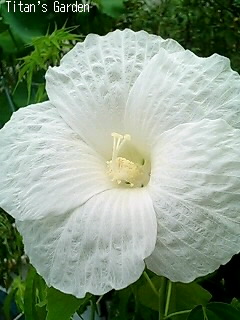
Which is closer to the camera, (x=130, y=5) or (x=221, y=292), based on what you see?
(x=221, y=292)

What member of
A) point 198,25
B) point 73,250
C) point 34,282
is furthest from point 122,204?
point 198,25

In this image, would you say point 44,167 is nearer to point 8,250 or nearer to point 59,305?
point 59,305

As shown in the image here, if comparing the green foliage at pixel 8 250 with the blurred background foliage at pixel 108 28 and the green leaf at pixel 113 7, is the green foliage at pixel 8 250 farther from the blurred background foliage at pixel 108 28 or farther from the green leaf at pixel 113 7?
the green leaf at pixel 113 7

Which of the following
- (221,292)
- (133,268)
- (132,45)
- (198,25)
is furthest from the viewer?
(198,25)

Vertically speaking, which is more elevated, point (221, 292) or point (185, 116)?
point (185, 116)

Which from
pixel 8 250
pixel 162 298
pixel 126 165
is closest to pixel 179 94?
pixel 126 165

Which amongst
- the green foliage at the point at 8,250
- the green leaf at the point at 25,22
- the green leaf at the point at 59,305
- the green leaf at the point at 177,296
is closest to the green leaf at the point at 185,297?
the green leaf at the point at 177,296

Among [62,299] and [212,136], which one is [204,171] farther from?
[62,299]
